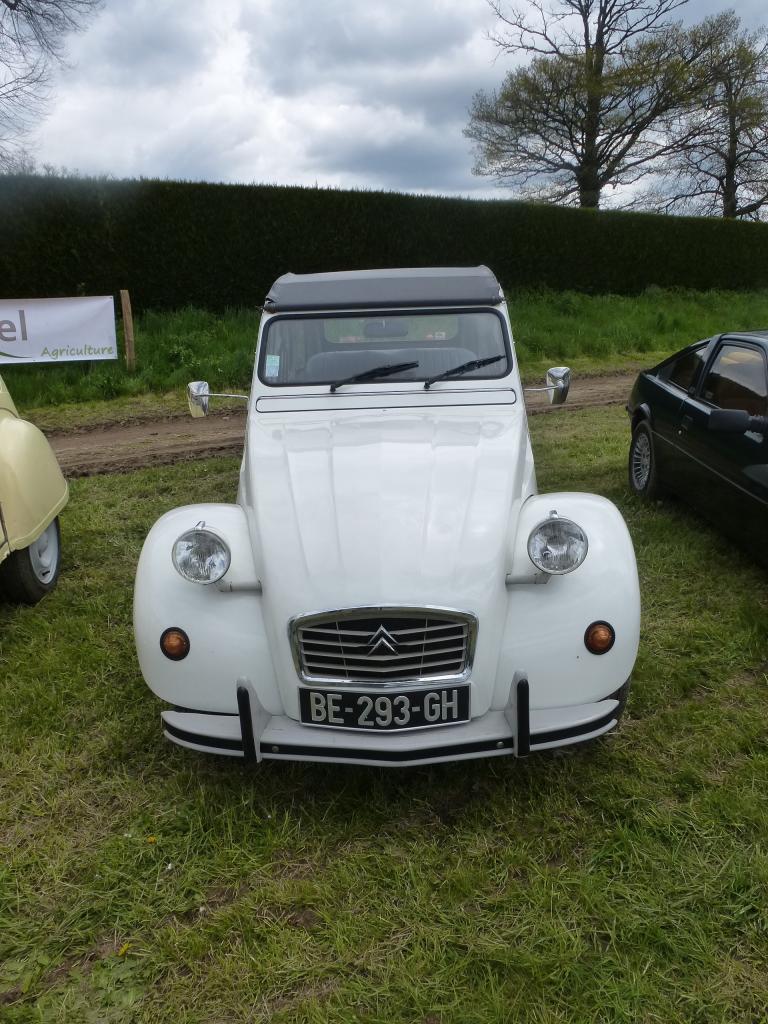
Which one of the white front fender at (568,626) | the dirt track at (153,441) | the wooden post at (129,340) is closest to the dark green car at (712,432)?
the white front fender at (568,626)

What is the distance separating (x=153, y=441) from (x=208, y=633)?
6388 millimetres

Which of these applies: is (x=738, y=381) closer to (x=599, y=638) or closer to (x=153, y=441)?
(x=599, y=638)

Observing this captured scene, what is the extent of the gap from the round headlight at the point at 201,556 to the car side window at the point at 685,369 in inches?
159

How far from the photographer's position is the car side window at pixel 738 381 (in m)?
4.62

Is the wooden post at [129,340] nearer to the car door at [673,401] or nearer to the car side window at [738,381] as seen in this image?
the car door at [673,401]

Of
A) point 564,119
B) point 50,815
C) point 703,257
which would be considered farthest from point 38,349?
point 564,119

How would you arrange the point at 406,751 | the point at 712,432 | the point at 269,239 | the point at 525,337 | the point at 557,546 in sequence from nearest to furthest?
the point at 406,751 → the point at 557,546 → the point at 712,432 → the point at 269,239 → the point at 525,337

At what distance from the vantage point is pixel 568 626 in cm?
268

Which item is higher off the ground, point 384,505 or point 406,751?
point 384,505

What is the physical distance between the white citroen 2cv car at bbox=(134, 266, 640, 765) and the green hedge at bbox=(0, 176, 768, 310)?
10300 mm

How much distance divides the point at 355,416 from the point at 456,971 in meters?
2.36

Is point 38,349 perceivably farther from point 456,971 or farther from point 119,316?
point 456,971

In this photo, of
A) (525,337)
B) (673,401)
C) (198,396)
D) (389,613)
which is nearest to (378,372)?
(198,396)

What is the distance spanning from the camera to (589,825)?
106 inches
